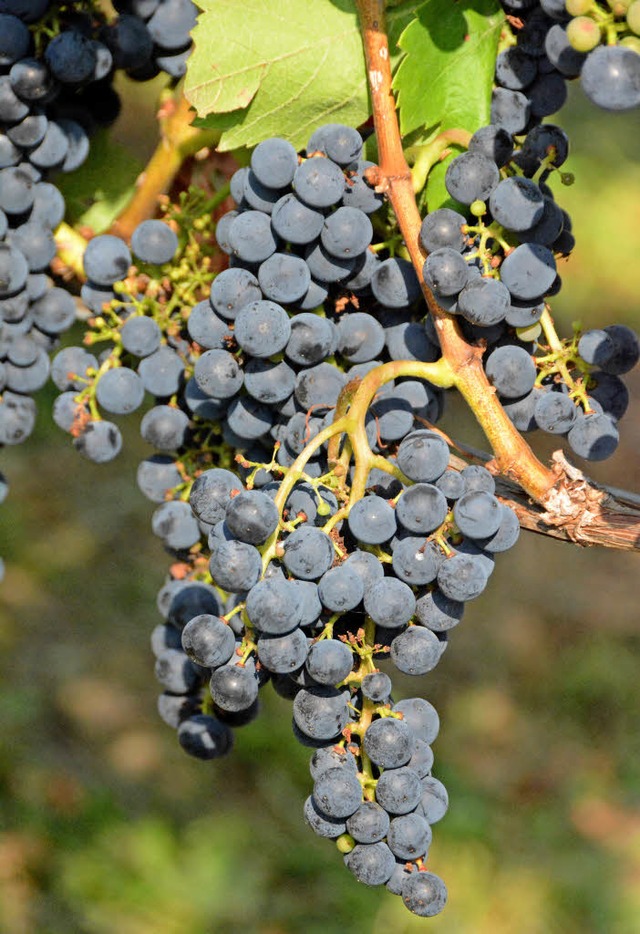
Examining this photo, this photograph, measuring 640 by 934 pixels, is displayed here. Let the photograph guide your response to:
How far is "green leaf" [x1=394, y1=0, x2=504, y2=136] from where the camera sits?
106cm

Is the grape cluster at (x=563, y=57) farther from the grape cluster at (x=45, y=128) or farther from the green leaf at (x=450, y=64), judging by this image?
the grape cluster at (x=45, y=128)

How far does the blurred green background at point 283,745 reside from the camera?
2984 millimetres

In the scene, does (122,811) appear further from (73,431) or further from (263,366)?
(263,366)

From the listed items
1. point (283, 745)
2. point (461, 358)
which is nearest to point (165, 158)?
point (461, 358)

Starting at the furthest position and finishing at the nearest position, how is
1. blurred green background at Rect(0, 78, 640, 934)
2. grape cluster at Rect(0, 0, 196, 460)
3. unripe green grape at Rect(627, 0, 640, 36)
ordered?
blurred green background at Rect(0, 78, 640, 934)
grape cluster at Rect(0, 0, 196, 460)
unripe green grape at Rect(627, 0, 640, 36)

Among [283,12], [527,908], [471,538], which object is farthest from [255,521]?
[527,908]

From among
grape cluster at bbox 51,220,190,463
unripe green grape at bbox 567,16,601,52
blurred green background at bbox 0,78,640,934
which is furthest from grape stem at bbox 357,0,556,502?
blurred green background at bbox 0,78,640,934

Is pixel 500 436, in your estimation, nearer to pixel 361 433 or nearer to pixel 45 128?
pixel 361 433

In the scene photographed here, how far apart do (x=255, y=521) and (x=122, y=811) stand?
2.57 metres

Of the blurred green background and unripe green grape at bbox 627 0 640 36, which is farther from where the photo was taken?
the blurred green background

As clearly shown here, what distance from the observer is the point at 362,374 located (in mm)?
1059

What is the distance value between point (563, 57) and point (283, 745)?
2841 millimetres

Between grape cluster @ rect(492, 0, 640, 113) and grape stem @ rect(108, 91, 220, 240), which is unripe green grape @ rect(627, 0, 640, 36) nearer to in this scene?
grape cluster @ rect(492, 0, 640, 113)

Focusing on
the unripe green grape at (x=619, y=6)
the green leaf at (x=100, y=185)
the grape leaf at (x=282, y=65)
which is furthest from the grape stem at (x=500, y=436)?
the green leaf at (x=100, y=185)
